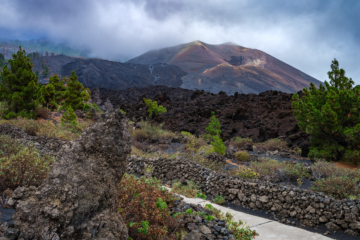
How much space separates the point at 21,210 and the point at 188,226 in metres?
1.97

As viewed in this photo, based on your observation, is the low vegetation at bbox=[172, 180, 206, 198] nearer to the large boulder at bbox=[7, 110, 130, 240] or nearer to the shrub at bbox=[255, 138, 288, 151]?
the large boulder at bbox=[7, 110, 130, 240]

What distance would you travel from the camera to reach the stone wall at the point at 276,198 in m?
4.95

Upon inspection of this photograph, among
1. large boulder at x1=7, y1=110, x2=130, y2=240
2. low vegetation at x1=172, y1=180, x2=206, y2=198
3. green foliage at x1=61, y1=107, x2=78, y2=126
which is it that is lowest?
low vegetation at x1=172, y1=180, x2=206, y2=198

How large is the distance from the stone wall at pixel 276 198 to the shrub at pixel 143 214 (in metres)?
3.83

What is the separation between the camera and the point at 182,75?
83625 mm

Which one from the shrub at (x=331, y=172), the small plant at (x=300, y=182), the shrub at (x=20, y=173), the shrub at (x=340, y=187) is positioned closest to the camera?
the shrub at (x=20, y=173)

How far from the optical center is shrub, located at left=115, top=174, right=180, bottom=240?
2559mm

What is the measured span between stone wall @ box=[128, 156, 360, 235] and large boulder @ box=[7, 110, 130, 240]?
4998 mm

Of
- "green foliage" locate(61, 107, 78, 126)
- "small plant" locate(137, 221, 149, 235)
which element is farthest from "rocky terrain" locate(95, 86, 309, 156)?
"small plant" locate(137, 221, 149, 235)

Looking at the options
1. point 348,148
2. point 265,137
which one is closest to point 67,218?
point 348,148

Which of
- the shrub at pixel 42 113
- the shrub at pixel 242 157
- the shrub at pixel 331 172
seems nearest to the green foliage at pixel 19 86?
the shrub at pixel 42 113

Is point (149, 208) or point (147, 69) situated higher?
point (147, 69)

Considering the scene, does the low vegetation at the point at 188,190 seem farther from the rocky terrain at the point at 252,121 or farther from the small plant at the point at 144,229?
the rocky terrain at the point at 252,121

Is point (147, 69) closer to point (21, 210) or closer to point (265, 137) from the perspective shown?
point (265, 137)
